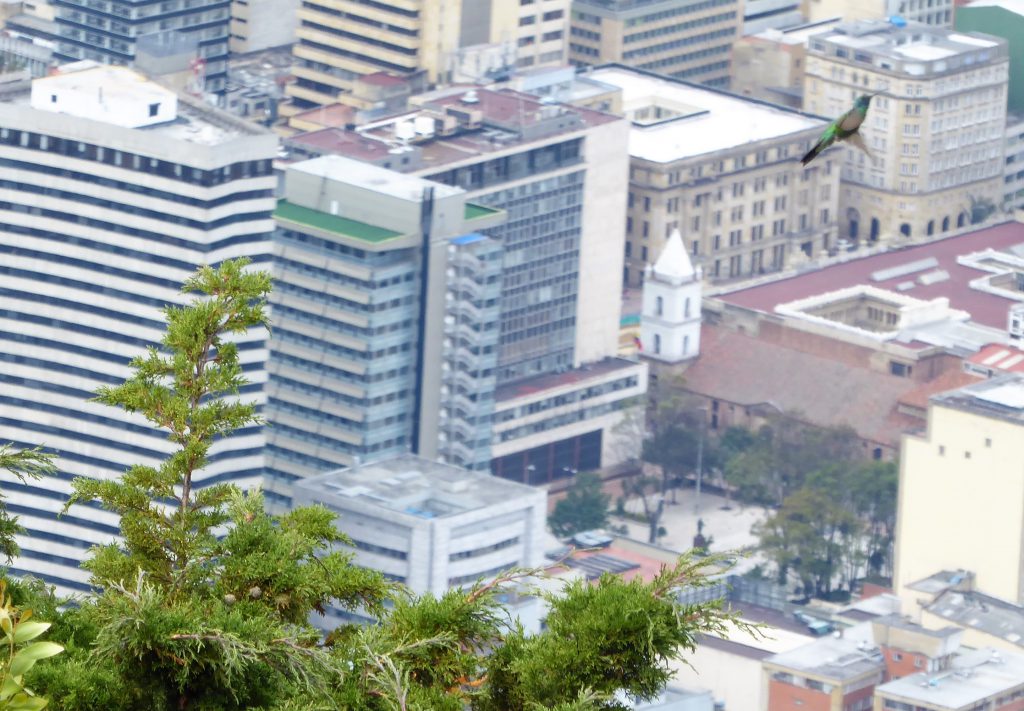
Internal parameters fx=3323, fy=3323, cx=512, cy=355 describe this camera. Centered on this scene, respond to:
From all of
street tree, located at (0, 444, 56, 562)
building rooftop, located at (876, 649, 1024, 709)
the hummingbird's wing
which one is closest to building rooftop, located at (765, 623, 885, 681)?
building rooftop, located at (876, 649, 1024, 709)

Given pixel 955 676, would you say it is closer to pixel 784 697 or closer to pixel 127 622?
pixel 784 697

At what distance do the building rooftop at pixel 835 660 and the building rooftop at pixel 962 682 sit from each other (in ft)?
8.00

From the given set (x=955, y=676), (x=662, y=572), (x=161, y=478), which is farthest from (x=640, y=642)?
(x=955, y=676)

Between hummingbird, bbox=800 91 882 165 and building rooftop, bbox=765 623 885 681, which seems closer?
hummingbird, bbox=800 91 882 165

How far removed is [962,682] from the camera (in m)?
191

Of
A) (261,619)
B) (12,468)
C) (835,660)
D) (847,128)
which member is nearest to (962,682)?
(835,660)

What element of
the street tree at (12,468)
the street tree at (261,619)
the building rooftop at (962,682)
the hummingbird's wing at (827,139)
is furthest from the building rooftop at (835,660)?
the hummingbird's wing at (827,139)

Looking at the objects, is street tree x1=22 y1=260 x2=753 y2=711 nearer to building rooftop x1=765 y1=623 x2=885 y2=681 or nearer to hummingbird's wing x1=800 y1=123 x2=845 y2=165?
hummingbird's wing x1=800 y1=123 x2=845 y2=165

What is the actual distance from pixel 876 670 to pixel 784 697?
18.5 ft

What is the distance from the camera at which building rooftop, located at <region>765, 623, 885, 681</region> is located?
193500 mm

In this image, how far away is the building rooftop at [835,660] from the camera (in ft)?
635

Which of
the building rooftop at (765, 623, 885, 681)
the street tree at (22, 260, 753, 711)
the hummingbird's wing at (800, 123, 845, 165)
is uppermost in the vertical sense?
the hummingbird's wing at (800, 123, 845, 165)

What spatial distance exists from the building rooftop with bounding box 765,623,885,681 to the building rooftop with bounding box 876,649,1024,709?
8.00 ft

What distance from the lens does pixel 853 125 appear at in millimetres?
55625
